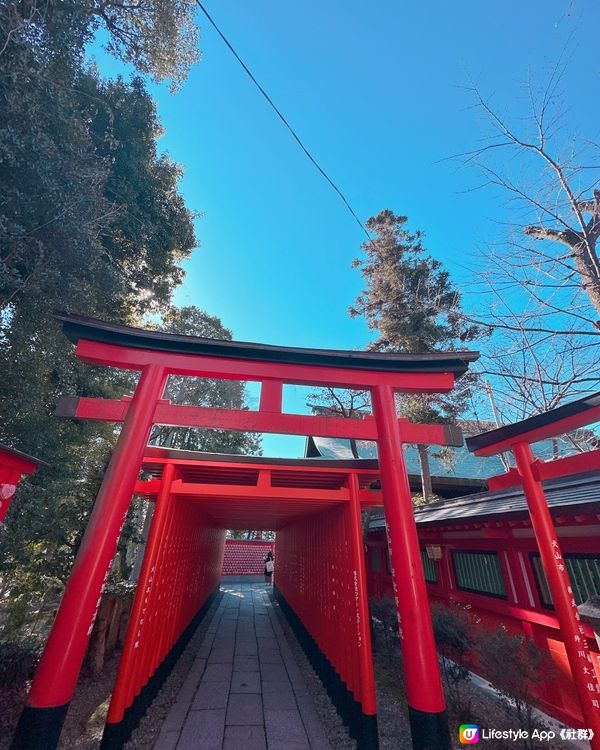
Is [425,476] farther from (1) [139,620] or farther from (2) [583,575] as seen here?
(1) [139,620]

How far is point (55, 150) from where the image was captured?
565cm

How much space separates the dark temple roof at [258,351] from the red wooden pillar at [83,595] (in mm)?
486

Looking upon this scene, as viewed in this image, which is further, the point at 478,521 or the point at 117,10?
the point at 117,10

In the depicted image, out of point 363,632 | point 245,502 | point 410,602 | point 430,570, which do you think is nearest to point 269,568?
point 430,570

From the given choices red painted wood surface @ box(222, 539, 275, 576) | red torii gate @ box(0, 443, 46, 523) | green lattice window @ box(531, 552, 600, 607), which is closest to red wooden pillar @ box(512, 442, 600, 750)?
green lattice window @ box(531, 552, 600, 607)

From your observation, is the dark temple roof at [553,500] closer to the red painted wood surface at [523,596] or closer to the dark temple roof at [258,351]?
the red painted wood surface at [523,596]

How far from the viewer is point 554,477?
355 centimetres

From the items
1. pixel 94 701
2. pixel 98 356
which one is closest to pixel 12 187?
pixel 98 356

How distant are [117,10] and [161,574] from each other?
1279 centimetres

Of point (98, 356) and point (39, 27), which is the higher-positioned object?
point (39, 27)

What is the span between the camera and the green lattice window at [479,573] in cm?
550

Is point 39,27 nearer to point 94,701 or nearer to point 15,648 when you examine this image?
point 15,648

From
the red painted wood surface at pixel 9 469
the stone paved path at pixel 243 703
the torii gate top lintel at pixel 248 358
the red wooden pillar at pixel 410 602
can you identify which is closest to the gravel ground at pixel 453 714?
the stone paved path at pixel 243 703

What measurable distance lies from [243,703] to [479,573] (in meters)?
4.51
